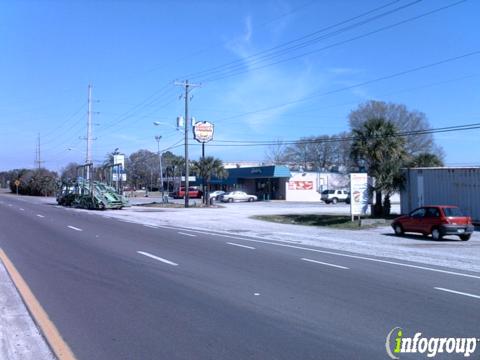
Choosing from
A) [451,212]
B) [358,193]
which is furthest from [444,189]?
[451,212]

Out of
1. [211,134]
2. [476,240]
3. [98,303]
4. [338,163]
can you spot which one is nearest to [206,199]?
[211,134]

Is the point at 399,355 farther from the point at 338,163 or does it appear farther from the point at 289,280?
the point at 338,163

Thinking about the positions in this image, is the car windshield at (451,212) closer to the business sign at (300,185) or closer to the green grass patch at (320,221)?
the green grass patch at (320,221)

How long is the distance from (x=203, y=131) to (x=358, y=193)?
95.9 ft

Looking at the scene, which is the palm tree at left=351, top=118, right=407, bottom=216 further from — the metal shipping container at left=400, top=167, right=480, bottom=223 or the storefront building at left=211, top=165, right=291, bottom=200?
the storefront building at left=211, top=165, right=291, bottom=200

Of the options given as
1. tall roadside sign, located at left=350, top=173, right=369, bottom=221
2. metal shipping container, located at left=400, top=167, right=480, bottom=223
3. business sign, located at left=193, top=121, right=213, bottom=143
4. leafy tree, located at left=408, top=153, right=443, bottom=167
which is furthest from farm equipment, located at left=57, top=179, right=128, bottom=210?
leafy tree, located at left=408, top=153, right=443, bottom=167

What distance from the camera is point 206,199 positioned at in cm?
5462

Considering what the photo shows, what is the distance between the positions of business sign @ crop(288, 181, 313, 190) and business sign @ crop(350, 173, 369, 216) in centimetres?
4376

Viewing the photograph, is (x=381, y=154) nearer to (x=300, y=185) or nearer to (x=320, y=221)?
(x=320, y=221)

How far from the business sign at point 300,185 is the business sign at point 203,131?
67.2 feet

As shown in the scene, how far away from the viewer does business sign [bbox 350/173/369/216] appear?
99.2 feet

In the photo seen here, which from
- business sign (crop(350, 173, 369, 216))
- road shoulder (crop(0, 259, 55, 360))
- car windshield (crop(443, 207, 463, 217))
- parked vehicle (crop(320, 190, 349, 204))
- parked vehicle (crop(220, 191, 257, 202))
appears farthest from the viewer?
parked vehicle (crop(220, 191, 257, 202))

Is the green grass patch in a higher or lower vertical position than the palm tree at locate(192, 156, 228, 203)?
lower

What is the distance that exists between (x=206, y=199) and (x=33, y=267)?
42040mm
